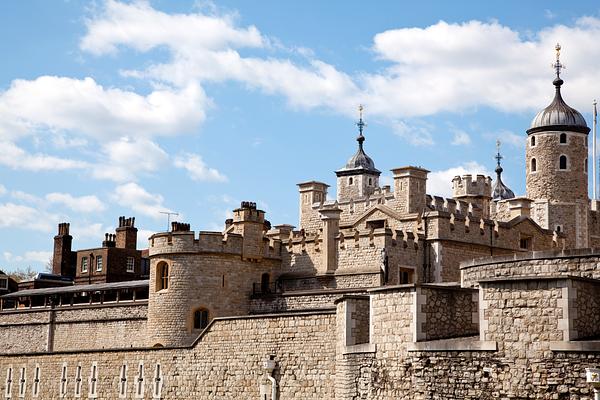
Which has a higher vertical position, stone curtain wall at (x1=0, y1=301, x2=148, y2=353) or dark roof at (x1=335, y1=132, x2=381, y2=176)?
dark roof at (x1=335, y1=132, x2=381, y2=176)

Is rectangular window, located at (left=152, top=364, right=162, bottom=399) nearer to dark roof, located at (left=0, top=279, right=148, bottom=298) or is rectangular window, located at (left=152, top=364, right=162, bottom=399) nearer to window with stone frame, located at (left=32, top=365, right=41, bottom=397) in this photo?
window with stone frame, located at (left=32, top=365, right=41, bottom=397)

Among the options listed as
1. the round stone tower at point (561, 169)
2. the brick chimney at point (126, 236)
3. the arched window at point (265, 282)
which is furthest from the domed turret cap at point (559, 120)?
the brick chimney at point (126, 236)

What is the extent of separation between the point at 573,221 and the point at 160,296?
75.1ft

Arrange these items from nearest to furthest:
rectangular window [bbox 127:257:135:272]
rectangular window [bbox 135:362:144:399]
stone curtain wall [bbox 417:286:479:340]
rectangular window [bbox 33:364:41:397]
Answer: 1. stone curtain wall [bbox 417:286:479:340]
2. rectangular window [bbox 135:362:144:399]
3. rectangular window [bbox 33:364:41:397]
4. rectangular window [bbox 127:257:135:272]

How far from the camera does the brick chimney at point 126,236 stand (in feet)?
227

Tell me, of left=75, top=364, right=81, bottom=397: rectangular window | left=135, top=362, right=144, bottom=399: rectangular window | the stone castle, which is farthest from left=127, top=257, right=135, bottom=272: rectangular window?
left=135, top=362, right=144, bottom=399: rectangular window

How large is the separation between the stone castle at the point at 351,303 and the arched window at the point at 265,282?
0.13 feet

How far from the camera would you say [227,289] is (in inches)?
1661

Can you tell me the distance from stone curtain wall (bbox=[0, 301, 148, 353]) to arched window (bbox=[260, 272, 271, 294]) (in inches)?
213

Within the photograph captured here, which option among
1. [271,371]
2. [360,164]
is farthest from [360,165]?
[271,371]

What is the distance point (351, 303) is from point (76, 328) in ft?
83.8

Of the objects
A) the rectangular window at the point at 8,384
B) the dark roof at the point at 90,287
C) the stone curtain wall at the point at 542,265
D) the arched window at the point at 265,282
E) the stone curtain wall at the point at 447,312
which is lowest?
the rectangular window at the point at 8,384

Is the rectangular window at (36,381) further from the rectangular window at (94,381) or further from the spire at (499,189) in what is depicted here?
the spire at (499,189)

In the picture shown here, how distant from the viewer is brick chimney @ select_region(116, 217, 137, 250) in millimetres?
69062
